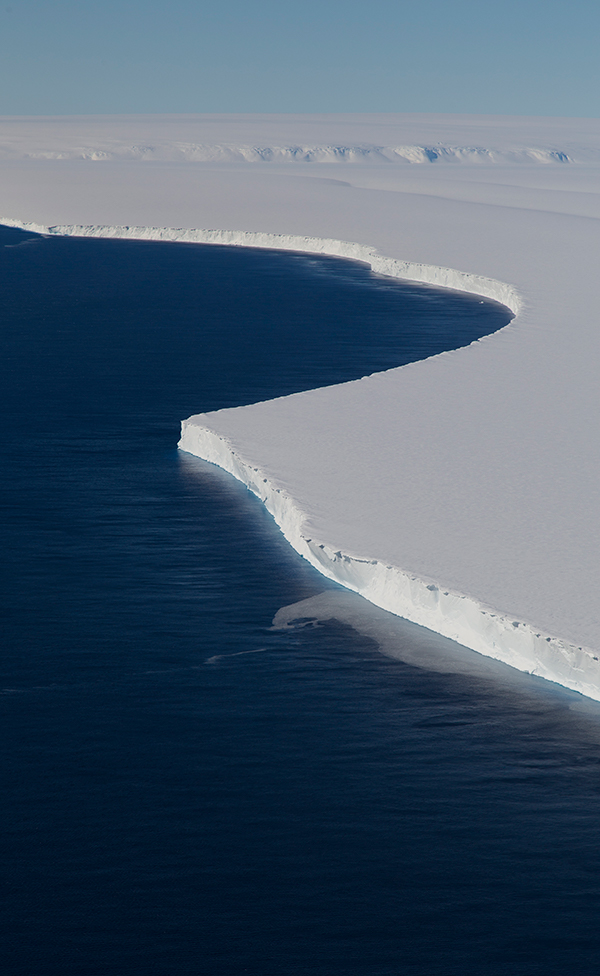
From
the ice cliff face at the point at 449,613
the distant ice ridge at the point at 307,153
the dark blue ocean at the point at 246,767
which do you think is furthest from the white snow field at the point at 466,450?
the distant ice ridge at the point at 307,153

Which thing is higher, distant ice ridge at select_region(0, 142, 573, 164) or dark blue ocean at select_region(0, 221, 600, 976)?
distant ice ridge at select_region(0, 142, 573, 164)

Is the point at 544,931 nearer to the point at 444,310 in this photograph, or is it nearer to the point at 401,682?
the point at 401,682

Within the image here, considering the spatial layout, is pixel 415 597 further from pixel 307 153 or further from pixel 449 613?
pixel 307 153

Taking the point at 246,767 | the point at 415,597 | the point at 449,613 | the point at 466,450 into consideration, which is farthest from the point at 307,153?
the point at 246,767

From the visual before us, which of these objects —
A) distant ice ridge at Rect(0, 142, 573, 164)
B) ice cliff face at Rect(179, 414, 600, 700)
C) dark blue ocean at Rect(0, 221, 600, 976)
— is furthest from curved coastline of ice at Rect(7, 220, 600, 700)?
distant ice ridge at Rect(0, 142, 573, 164)

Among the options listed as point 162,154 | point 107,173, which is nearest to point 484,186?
point 107,173

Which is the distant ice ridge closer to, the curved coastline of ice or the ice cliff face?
the curved coastline of ice
